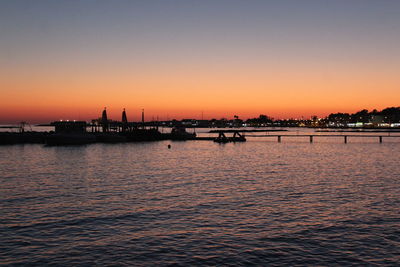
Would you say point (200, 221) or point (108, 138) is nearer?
point (200, 221)

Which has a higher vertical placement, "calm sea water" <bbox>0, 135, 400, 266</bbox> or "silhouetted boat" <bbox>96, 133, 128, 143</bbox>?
"silhouetted boat" <bbox>96, 133, 128, 143</bbox>

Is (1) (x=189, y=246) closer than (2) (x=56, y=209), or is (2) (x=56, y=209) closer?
(1) (x=189, y=246)

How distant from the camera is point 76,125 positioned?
113875mm

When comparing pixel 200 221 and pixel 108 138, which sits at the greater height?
pixel 108 138

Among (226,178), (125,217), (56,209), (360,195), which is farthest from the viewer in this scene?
(226,178)

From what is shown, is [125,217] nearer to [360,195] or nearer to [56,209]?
[56,209]

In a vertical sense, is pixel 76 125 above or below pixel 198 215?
above

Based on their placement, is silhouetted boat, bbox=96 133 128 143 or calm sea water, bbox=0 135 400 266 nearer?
calm sea water, bbox=0 135 400 266

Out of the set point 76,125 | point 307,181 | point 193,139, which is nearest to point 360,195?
point 307,181

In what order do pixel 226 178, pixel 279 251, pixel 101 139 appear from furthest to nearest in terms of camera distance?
pixel 101 139, pixel 226 178, pixel 279 251

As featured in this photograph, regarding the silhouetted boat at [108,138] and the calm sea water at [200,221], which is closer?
the calm sea water at [200,221]

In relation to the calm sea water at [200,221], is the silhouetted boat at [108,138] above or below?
above

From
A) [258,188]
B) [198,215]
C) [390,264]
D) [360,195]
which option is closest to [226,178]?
[258,188]

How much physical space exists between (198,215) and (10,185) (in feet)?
75.1
